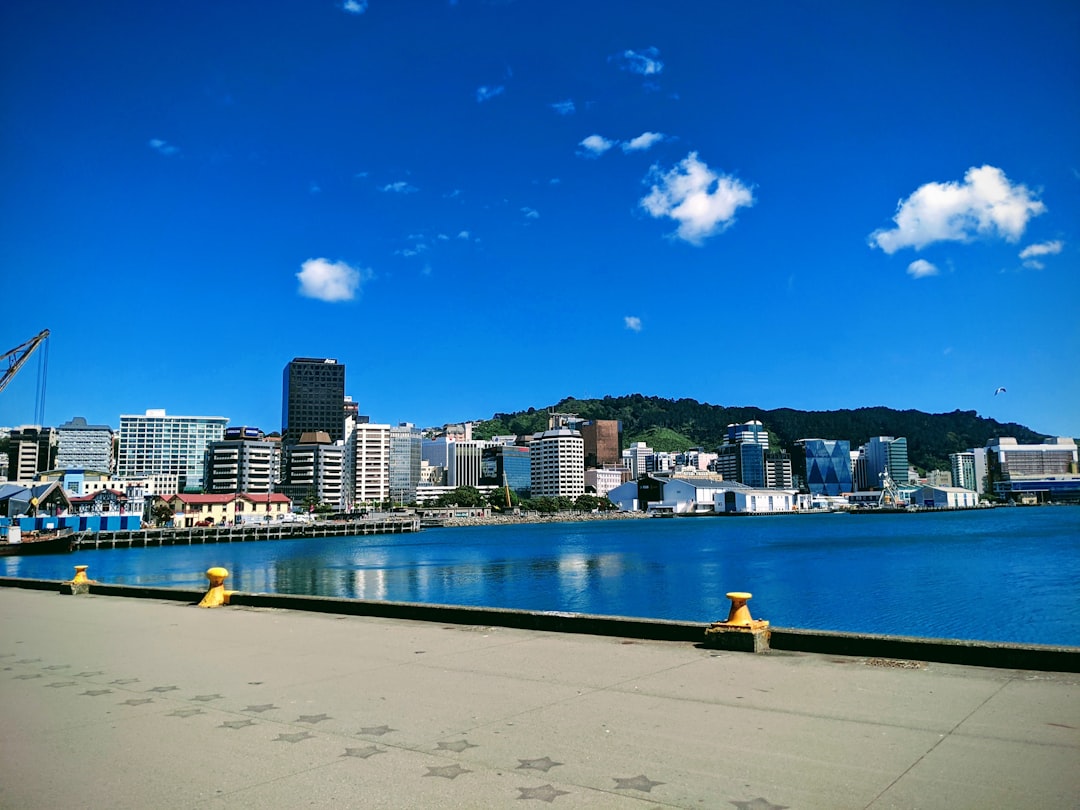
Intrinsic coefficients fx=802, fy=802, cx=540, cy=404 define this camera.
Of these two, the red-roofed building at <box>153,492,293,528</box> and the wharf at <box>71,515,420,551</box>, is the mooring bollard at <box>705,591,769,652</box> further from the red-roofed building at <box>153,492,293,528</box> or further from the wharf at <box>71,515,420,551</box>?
the red-roofed building at <box>153,492,293,528</box>

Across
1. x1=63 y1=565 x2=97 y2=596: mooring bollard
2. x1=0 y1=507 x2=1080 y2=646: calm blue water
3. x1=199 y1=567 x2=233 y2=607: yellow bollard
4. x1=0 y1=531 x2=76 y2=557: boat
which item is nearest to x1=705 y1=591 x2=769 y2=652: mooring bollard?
x1=199 y1=567 x2=233 y2=607: yellow bollard

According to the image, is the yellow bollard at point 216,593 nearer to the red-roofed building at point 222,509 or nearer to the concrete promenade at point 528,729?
the concrete promenade at point 528,729

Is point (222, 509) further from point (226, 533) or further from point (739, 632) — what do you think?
point (739, 632)

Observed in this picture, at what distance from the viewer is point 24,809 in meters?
5.76

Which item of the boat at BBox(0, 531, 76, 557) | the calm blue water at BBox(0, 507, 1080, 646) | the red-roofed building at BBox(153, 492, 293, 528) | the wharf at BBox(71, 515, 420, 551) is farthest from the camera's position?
the red-roofed building at BBox(153, 492, 293, 528)

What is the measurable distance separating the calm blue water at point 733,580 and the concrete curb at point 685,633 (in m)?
14.7

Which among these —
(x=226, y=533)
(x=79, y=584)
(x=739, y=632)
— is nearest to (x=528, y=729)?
(x=739, y=632)

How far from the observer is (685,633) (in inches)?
498

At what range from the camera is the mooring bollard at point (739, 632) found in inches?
450

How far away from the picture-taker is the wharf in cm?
11881

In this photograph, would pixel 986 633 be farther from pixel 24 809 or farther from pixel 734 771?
pixel 24 809

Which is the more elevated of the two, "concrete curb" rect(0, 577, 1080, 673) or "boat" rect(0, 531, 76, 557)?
"concrete curb" rect(0, 577, 1080, 673)

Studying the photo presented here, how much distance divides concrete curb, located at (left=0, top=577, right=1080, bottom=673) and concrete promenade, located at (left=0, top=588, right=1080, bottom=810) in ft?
0.87

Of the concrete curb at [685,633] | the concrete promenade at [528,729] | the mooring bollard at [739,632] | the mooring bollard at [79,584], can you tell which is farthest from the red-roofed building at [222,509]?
the mooring bollard at [739,632]
